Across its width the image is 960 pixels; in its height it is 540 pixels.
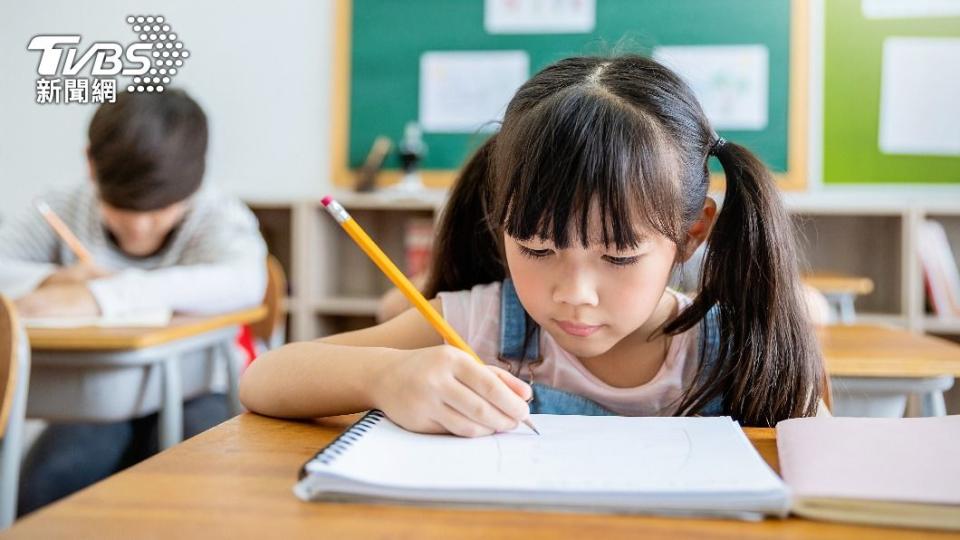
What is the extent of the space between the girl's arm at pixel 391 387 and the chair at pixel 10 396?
648 mm

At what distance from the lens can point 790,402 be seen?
3.24 ft

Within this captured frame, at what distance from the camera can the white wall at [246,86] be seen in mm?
3949

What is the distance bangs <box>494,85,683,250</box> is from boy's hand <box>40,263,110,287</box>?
1436 millimetres

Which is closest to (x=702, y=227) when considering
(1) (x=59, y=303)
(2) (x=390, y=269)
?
(2) (x=390, y=269)

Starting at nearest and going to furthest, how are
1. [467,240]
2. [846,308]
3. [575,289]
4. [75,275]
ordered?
1. [575,289]
2. [467,240]
3. [75,275]
4. [846,308]

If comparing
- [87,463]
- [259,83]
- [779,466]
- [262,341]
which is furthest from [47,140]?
[779,466]

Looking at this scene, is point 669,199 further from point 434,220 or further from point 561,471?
point 434,220

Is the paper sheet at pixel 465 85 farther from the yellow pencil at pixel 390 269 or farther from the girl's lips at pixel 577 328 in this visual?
the yellow pencil at pixel 390 269

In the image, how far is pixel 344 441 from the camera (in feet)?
2.23

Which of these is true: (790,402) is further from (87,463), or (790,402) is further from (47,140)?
(47,140)

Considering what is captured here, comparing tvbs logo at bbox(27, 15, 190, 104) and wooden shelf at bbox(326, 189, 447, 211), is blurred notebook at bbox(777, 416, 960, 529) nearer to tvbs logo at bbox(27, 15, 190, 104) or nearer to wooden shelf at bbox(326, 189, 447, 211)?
wooden shelf at bbox(326, 189, 447, 211)

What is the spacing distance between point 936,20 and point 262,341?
272cm

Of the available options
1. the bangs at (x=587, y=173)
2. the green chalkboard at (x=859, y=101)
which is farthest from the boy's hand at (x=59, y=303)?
the green chalkboard at (x=859, y=101)

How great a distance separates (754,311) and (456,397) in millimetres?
441
